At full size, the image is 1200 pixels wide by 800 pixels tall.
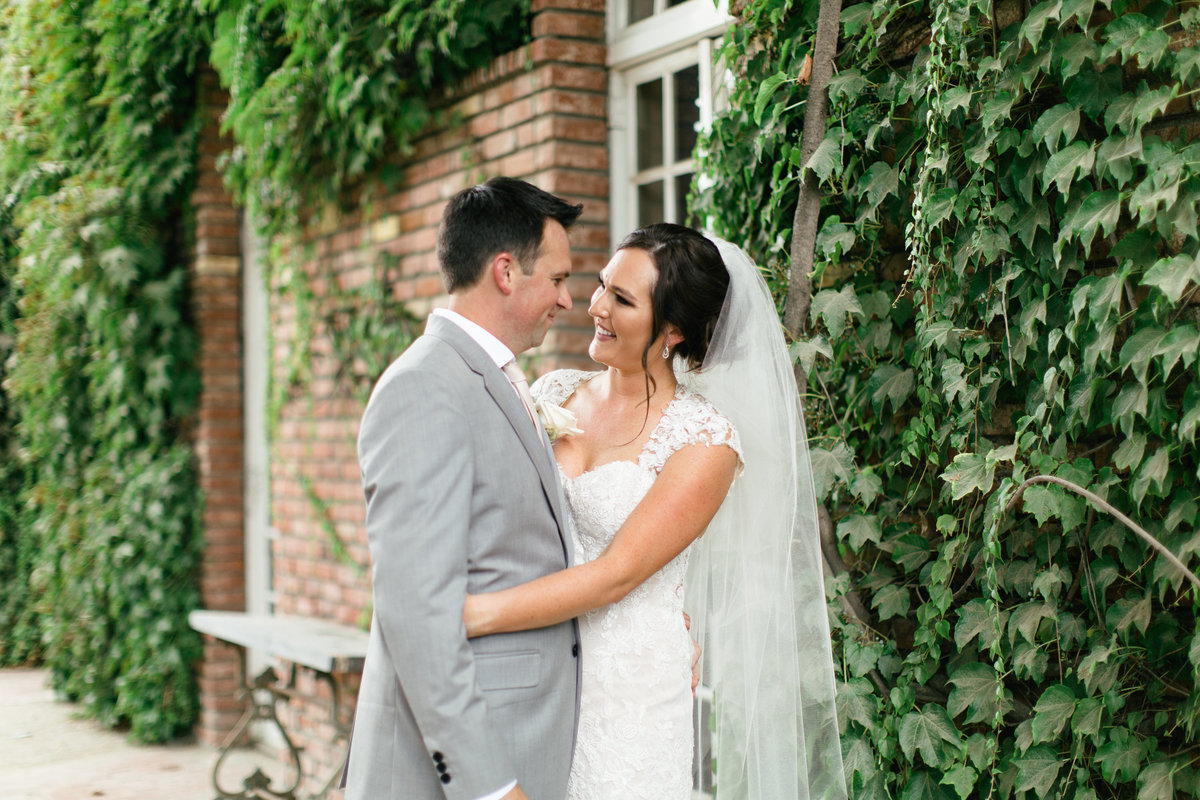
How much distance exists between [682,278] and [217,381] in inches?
A: 184

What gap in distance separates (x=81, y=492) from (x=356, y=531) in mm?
3047

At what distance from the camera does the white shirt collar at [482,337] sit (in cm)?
197

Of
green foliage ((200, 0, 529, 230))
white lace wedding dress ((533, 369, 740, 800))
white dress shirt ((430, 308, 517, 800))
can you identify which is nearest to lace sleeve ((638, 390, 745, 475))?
white lace wedding dress ((533, 369, 740, 800))

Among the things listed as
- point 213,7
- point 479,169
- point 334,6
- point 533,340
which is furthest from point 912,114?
point 213,7

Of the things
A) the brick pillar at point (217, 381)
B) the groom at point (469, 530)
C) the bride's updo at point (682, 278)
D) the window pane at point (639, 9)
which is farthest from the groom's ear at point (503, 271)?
the brick pillar at point (217, 381)

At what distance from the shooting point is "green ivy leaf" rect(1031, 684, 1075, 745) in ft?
6.67

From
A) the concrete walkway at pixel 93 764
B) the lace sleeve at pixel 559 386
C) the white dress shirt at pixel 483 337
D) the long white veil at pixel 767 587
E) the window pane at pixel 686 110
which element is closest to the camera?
the white dress shirt at pixel 483 337

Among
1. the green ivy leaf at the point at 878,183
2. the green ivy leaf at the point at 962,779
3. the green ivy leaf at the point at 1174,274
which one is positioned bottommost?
the green ivy leaf at the point at 962,779

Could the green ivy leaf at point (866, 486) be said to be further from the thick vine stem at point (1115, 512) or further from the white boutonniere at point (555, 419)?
the white boutonniere at point (555, 419)

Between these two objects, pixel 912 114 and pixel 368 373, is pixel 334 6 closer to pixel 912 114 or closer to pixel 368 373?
pixel 368 373

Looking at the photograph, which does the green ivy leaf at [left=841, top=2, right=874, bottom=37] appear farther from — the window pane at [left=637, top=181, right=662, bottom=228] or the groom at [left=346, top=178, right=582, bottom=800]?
the window pane at [left=637, top=181, right=662, bottom=228]

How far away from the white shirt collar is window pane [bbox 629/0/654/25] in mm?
2165

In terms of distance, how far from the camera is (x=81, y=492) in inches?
274

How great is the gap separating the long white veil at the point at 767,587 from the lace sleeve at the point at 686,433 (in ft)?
0.33
